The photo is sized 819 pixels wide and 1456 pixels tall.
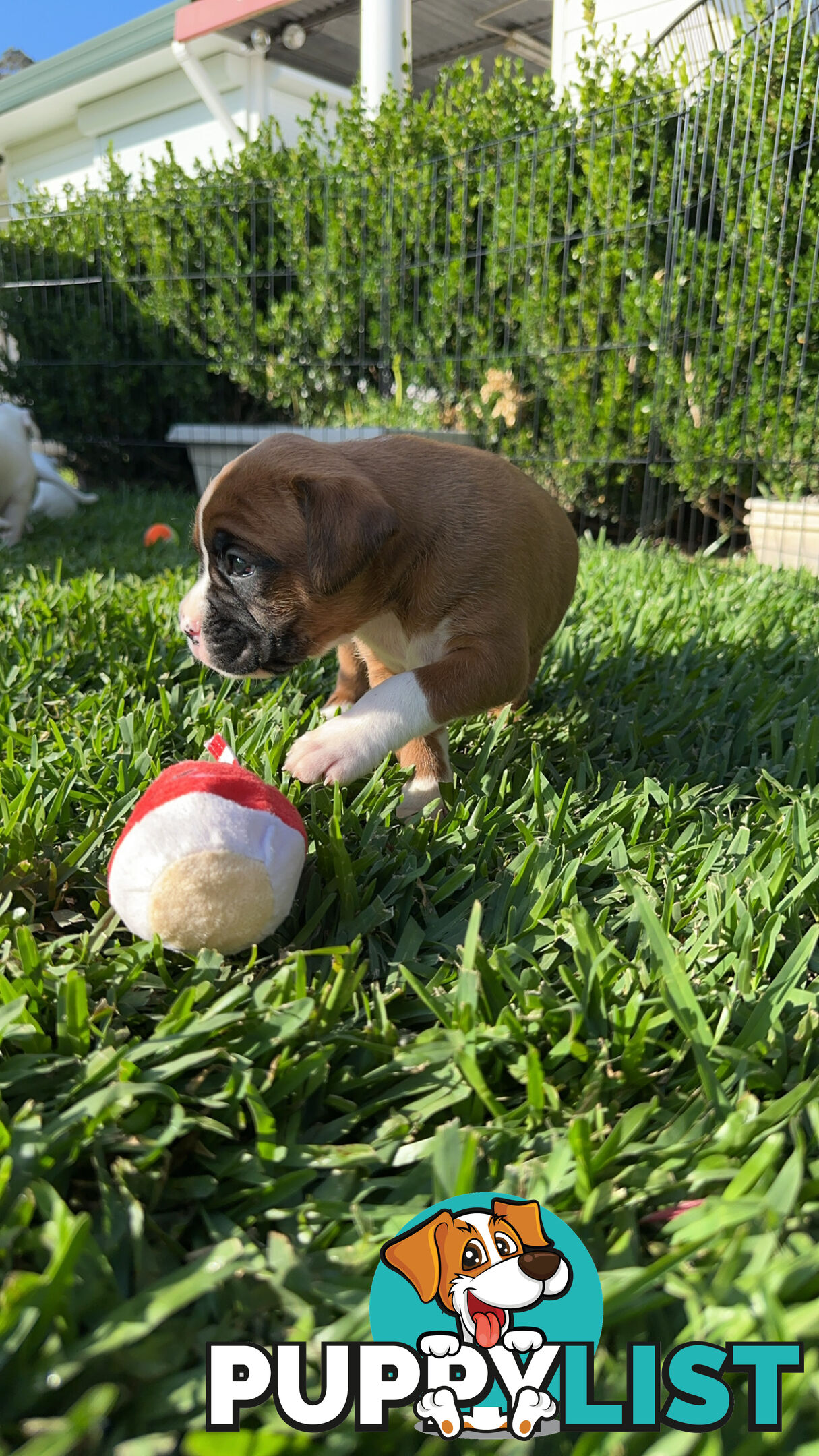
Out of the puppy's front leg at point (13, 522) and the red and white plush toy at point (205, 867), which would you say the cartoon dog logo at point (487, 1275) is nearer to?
the red and white plush toy at point (205, 867)

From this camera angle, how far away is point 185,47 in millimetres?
10914

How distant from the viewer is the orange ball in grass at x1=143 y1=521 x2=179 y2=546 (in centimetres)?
546

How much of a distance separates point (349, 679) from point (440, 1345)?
192 cm

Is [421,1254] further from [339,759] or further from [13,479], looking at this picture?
[13,479]

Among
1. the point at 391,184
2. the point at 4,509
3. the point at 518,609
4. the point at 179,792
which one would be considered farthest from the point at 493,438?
the point at 179,792

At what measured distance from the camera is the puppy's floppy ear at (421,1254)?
977mm

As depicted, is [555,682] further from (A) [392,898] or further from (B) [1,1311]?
(B) [1,1311]

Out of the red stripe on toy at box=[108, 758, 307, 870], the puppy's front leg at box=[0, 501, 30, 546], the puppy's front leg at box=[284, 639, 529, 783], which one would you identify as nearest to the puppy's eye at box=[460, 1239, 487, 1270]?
the red stripe on toy at box=[108, 758, 307, 870]

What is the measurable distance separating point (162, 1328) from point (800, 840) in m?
1.39

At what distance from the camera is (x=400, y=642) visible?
229 centimetres

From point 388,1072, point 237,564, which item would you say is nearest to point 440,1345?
point 388,1072

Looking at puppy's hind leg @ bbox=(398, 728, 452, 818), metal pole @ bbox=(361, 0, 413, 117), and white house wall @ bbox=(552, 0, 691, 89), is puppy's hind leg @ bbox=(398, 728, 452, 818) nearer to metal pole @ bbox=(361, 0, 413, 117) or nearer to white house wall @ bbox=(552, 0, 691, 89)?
metal pole @ bbox=(361, 0, 413, 117)

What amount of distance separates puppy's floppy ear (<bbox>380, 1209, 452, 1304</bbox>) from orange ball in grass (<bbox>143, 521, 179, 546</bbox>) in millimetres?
4828

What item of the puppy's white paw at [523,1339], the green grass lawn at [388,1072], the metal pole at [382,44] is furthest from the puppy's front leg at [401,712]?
the metal pole at [382,44]
